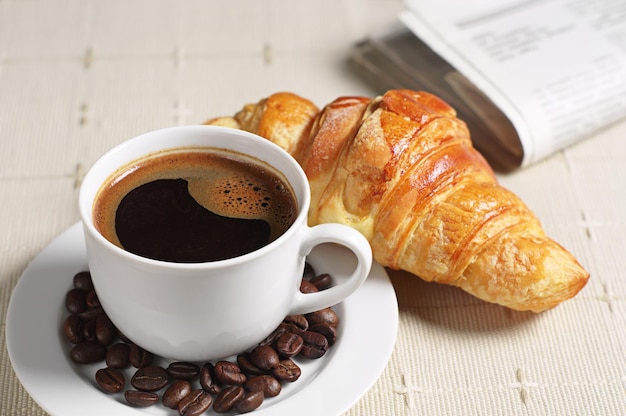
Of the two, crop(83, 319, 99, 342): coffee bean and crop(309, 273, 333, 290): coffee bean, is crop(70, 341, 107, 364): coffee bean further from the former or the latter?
crop(309, 273, 333, 290): coffee bean

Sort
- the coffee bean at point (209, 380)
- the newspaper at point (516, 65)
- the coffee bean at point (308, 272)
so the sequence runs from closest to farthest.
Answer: the coffee bean at point (209, 380), the coffee bean at point (308, 272), the newspaper at point (516, 65)

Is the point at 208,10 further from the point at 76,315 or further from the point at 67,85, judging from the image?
the point at 76,315

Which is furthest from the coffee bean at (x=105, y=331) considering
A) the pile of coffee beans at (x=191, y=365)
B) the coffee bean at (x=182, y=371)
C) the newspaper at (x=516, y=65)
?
the newspaper at (x=516, y=65)

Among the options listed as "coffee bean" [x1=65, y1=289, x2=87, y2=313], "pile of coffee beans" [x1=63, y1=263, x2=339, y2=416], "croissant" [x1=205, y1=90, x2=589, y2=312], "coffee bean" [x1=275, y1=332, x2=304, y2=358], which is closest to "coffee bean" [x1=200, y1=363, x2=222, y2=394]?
"pile of coffee beans" [x1=63, y1=263, x2=339, y2=416]

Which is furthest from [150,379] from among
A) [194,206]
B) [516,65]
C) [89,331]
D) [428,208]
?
[516,65]

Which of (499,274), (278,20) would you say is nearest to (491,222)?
(499,274)

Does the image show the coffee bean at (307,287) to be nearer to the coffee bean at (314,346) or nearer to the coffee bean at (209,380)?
the coffee bean at (314,346)
